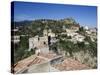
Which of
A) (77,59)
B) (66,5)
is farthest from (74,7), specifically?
(77,59)

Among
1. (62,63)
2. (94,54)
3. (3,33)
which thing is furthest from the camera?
(94,54)

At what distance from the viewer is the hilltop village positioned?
2.29 m

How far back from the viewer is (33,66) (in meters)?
2.32

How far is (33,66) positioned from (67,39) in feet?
1.60

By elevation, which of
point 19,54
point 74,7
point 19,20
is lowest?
point 19,54

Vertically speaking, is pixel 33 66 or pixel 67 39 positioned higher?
pixel 67 39

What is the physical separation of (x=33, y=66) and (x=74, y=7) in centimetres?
81

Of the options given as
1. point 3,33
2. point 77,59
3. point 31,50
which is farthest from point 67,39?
point 3,33

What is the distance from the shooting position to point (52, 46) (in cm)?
242

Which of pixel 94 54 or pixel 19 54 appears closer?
pixel 19 54

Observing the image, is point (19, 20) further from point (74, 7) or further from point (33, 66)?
point (74, 7)

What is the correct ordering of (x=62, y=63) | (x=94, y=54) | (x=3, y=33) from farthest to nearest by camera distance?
(x=94, y=54) → (x=62, y=63) → (x=3, y=33)

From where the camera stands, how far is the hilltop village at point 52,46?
2285mm

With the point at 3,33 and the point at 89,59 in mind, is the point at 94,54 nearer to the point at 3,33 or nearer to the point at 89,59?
the point at 89,59
